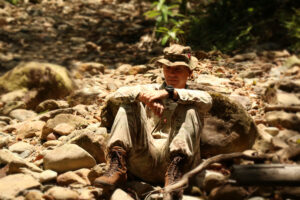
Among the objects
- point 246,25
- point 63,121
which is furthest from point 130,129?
point 246,25

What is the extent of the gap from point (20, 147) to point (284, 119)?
296 cm

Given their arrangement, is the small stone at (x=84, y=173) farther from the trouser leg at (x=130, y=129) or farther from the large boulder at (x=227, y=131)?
the large boulder at (x=227, y=131)

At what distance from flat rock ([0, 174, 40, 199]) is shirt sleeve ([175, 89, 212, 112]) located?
1407mm

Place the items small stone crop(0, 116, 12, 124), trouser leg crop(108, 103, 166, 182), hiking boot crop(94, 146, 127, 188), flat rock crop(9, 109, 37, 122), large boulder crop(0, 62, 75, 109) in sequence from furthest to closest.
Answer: large boulder crop(0, 62, 75, 109)
flat rock crop(9, 109, 37, 122)
small stone crop(0, 116, 12, 124)
trouser leg crop(108, 103, 166, 182)
hiking boot crop(94, 146, 127, 188)

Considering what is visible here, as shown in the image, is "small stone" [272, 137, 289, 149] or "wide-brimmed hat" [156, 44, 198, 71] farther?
"wide-brimmed hat" [156, 44, 198, 71]

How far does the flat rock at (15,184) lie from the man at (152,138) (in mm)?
647

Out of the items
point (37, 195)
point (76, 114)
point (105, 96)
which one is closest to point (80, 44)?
point (105, 96)

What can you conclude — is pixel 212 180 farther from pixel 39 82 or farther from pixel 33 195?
pixel 39 82

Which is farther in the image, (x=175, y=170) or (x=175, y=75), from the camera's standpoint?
(x=175, y=75)

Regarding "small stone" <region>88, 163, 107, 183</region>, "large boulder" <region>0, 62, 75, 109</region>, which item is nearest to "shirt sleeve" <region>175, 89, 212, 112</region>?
"small stone" <region>88, 163, 107, 183</region>

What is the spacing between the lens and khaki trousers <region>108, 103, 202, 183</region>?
283 cm

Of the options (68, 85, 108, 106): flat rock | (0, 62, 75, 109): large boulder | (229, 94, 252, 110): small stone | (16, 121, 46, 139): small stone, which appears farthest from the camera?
(0, 62, 75, 109): large boulder

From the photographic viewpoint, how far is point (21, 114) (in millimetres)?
5414

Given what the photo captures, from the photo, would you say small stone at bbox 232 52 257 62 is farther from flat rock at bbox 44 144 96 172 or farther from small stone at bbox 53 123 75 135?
flat rock at bbox 44 144 96 172
